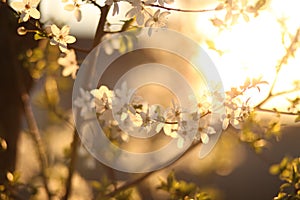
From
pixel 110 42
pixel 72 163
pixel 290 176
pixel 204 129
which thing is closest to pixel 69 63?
pixel 110 42

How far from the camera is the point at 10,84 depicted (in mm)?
1788

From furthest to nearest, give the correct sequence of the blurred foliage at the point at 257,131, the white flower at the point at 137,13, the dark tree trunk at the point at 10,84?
the dark tree trunk at the point at 10,84, the blurred foliage at the point at 257,131, the white flower at the point at 137,13

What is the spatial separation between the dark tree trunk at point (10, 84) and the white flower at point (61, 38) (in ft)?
2.16

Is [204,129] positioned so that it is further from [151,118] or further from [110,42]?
[110,42]

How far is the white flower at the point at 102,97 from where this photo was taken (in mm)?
1051

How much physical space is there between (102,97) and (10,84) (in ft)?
2.69

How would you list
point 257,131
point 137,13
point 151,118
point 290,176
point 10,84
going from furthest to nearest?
point 10,84 < point 257,131 < point 290,176 < point 151,118 < point 137,13

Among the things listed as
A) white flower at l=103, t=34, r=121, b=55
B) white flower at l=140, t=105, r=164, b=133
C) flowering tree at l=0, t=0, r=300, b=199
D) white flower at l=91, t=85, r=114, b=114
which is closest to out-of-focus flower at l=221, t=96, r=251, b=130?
flowering tree at l=0, t=0, r=300, b=199

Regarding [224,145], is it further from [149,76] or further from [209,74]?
[209,74]

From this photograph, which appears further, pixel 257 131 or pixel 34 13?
pixel 257 131

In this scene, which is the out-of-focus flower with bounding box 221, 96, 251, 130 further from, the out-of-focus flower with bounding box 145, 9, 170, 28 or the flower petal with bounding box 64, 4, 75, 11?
the flower petal with bounding box 64, 4, 75, 11

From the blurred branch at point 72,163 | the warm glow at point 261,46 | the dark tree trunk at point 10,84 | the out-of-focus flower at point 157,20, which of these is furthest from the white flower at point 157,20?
the dark tree trunk at point 10,84

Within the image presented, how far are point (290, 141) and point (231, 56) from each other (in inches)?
89.7

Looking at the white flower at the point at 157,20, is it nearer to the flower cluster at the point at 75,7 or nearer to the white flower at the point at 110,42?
the flower cluster at the point at 75,7
